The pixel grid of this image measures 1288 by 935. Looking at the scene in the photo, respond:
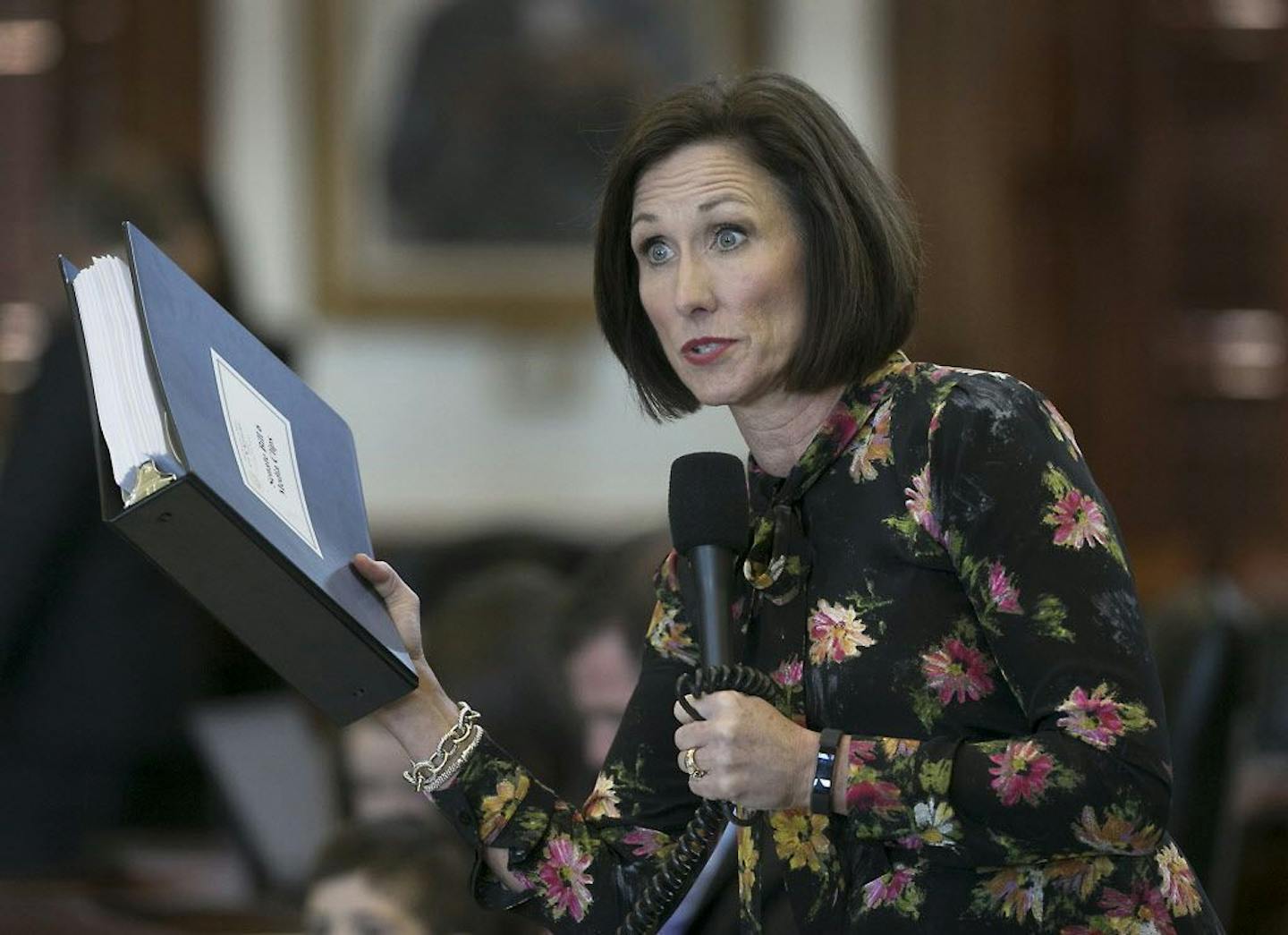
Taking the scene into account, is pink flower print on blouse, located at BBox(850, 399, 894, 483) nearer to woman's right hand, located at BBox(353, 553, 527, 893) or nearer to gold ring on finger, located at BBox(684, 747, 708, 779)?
gold ring on finger, located at BBox(684, 747, 708, 779)

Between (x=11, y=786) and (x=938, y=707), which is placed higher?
(x=938, y=707)

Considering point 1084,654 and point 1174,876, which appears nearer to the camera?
point 1084,654

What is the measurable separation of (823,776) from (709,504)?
0.24m

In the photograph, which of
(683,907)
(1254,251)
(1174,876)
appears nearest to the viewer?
(1174,876)

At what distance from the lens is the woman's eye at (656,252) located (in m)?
1.91

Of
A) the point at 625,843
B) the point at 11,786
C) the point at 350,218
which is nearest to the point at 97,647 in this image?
the point at 11,786

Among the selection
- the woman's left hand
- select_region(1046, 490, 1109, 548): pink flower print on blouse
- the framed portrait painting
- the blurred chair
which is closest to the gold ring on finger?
the woman's left hand

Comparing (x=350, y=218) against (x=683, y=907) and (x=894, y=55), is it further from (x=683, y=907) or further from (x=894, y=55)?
Answer: (x=683, y=907)

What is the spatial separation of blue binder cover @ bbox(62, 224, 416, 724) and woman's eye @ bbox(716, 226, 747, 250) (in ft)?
1.40

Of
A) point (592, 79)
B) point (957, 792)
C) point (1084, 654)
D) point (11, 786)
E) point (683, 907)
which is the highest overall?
point (592, 79)

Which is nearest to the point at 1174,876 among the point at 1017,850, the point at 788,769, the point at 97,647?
the point at 1017,850

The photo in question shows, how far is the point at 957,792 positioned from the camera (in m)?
1.65

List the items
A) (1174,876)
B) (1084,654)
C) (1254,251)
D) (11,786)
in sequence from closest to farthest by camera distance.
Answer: (1084,654), (1174,876), (11,786), (1254,251)

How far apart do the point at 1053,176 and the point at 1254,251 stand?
775 mm
